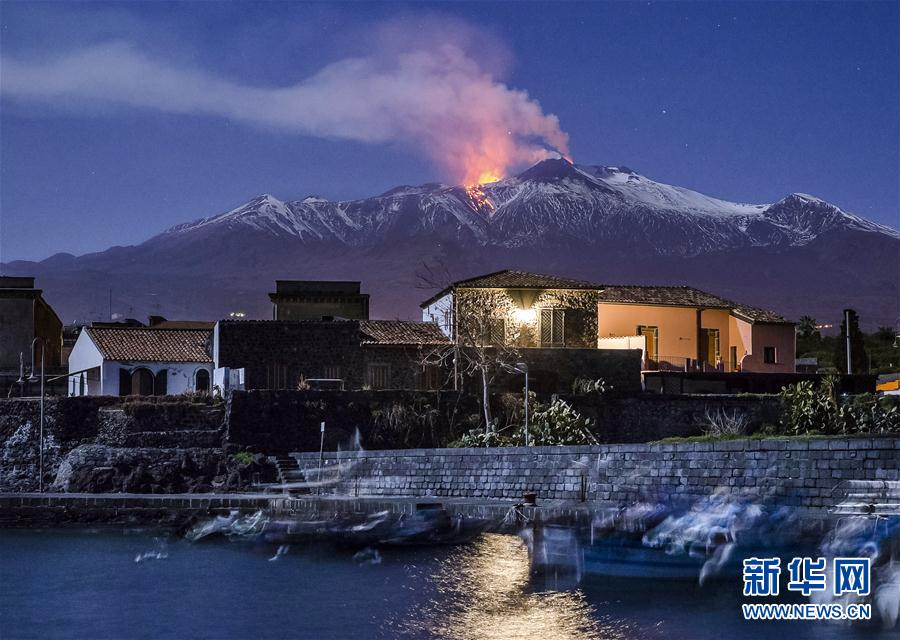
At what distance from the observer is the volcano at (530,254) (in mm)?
156625

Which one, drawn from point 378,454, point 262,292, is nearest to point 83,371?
point 378,454

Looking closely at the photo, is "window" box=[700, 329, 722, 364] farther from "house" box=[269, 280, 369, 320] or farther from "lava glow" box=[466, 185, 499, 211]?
"lava glow" box=[466, 185, 499, 211]

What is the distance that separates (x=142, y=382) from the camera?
48.2 m

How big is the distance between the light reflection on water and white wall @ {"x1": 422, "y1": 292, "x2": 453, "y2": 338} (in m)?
19.9

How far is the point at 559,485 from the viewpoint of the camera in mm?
29812

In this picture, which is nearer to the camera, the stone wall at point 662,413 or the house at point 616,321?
the stone wall at point 662,413

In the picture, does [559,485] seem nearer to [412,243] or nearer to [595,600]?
[595,600]

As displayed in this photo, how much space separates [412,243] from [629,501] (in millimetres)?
148345

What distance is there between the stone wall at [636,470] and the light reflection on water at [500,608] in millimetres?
2082

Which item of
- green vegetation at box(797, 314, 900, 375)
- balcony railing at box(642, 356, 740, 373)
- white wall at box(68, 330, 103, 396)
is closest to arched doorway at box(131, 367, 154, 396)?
white wall at box(68, 330, 103, 396)

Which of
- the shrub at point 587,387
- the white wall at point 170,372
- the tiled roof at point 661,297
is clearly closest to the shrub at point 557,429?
the shrub at point 587,387

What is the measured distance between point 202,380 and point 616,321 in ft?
54.8

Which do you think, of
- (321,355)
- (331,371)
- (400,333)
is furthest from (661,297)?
(321,355)

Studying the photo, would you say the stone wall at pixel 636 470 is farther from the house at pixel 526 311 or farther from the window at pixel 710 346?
the window at pixel 710 346
